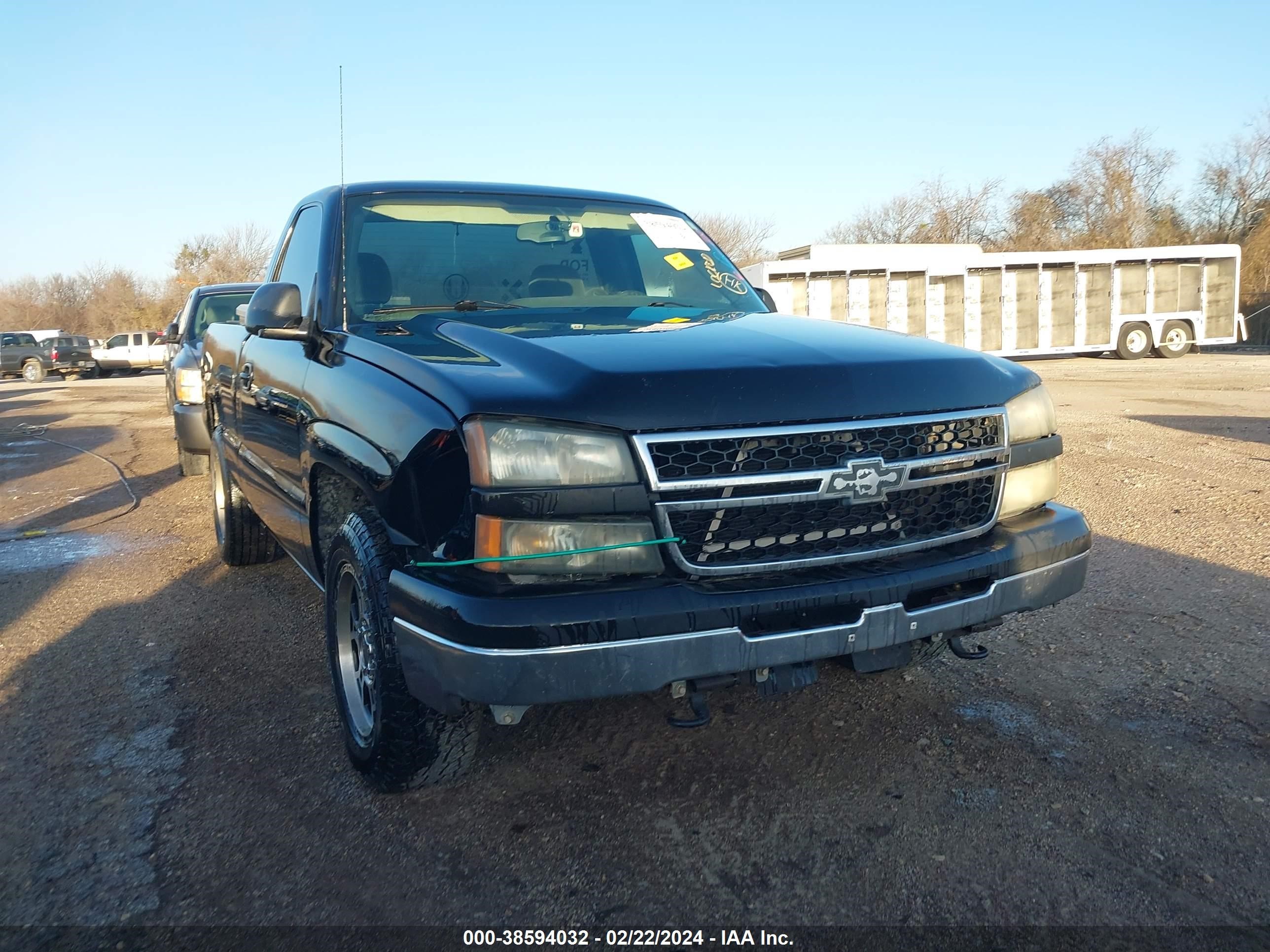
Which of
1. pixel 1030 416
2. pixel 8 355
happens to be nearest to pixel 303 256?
pixel 1030 416

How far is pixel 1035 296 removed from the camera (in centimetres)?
2314

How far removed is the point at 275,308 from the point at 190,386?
5369 mm

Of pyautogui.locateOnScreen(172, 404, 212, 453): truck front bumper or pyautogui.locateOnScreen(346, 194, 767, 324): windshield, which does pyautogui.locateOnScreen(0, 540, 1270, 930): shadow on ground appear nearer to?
pyautogui.locateOnScreen(346, 194, 767, 324): windshield

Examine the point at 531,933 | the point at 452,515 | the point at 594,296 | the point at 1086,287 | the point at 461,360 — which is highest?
the point at 1086,287

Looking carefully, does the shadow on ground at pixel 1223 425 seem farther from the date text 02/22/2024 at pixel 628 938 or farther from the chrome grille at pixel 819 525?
the date text 02/22/2024 at pixel 628 938

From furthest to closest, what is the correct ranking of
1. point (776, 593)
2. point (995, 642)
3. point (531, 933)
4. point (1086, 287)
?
point (1086, 287)
point (995, 642)
point (776, 593)
point (531, 933)

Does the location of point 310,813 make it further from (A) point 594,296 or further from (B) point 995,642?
(B) point 995,642

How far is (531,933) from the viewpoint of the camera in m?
2.27

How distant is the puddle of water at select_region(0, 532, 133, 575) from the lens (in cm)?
599

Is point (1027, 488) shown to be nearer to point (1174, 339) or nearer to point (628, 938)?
point (628, 938)

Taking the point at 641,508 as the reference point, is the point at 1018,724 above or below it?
below

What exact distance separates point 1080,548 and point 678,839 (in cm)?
145

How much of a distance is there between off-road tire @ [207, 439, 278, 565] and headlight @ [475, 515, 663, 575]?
134 inches

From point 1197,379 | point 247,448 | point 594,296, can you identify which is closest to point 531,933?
point 594,296
